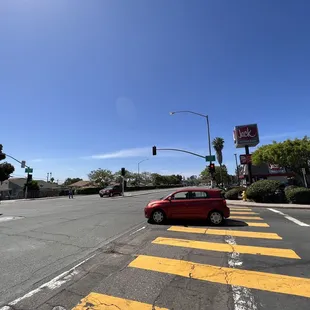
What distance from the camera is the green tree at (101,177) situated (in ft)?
293

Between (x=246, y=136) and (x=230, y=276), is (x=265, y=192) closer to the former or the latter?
(x=230, y=276)

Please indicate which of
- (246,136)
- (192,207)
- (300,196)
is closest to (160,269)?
(192,207)

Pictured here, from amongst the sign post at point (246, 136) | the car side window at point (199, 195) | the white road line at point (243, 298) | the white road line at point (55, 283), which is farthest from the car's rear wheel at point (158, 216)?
the sign post at point (246, 136)

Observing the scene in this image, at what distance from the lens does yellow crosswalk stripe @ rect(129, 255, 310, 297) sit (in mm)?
4570

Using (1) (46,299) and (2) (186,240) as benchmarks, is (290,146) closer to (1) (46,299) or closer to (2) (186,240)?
(2) (186,240)

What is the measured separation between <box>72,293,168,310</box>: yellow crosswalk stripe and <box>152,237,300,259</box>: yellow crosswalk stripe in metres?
3.50

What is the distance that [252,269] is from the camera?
548 cm

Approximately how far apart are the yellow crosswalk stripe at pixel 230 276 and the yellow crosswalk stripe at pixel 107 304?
1.43 metres

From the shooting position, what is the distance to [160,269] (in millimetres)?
5613

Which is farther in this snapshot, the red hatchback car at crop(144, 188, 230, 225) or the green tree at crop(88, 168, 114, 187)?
the green tree at crop(88, 168, 114, 187)

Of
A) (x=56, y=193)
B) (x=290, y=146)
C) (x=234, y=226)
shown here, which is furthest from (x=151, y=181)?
(x=234, y=226)

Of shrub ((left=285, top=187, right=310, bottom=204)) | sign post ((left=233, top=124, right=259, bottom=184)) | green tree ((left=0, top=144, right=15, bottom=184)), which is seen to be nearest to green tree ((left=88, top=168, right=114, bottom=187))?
green tree ((left=0, top=144, right=15, bottom=184))

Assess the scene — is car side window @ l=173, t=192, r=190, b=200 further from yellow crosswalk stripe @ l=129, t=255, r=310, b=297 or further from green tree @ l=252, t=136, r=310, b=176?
green tree @ l=252, t=136, r=310, b=176

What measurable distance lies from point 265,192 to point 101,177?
2926 inches
